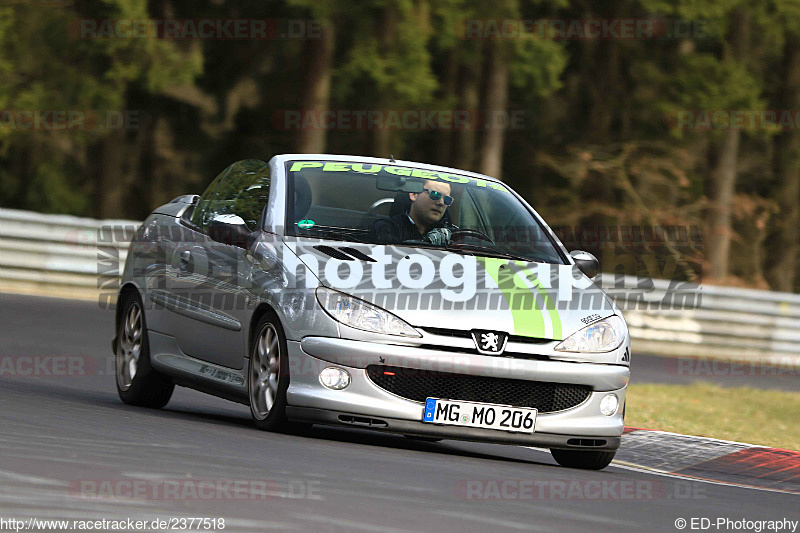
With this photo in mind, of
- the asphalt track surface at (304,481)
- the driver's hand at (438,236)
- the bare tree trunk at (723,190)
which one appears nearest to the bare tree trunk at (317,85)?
the bare tree trunk at (723,190)

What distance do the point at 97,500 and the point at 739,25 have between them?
1020 inches

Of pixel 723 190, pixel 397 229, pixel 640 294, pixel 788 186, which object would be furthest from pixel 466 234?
pixel 788 186

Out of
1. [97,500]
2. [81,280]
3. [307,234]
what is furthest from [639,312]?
[97,500]

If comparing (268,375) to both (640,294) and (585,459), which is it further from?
(640,294)

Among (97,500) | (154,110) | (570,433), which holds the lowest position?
(154,110)

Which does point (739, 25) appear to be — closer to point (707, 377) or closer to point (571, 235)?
point (571, 235)

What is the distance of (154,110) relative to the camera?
32219 mm

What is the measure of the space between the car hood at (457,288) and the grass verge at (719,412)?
11.7ft

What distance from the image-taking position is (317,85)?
25.3 meters

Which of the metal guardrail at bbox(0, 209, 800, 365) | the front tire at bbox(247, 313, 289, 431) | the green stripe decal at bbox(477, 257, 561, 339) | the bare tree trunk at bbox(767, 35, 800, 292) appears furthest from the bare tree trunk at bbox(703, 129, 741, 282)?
the front tire at bbox(247, 313, 289, 431)

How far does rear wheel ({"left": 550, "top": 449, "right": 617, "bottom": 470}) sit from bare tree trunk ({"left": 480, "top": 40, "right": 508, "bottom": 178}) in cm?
1878

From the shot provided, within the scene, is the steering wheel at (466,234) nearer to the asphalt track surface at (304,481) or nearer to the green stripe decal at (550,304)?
the green stripe decal at (550,304)

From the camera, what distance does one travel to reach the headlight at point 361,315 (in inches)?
319

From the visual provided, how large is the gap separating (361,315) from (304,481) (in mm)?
1642
